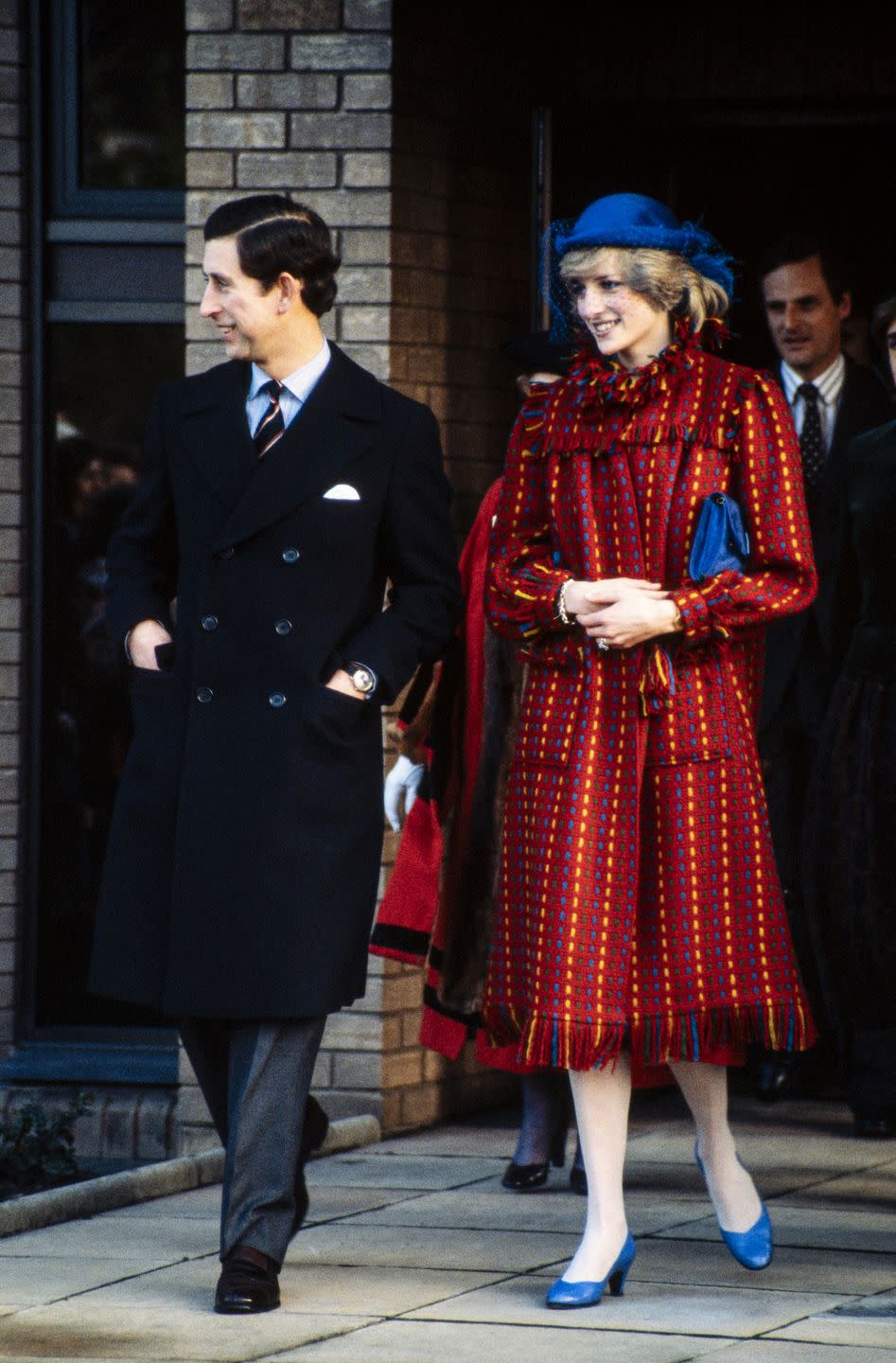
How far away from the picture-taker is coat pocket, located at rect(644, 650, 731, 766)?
→ 524 centimetres

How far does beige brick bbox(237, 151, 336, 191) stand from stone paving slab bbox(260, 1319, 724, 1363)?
3271 millimetres

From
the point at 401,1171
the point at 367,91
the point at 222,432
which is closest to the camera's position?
the point at 222,432

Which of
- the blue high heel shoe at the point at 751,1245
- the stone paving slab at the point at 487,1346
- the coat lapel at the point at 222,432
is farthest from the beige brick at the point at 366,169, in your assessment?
the stone paving slab at the point at 487,1346

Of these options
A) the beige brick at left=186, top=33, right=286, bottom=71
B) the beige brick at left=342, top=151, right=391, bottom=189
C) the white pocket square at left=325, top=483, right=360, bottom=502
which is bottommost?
the white pocket square at left=325, top=483, right=360, bottom=502

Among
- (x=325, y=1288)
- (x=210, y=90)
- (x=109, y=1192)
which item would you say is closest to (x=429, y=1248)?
(x=325, y=1288)

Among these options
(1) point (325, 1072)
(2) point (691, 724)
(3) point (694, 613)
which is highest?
(3) point (694, 613)

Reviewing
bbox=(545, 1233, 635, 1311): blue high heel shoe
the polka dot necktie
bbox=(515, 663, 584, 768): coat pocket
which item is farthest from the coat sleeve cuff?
the polka dot necktie

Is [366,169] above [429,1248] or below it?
above

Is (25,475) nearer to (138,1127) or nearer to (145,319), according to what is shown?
(145,319)

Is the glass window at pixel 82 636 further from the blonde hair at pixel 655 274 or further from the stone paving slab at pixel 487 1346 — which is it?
the stone paving slab at pixel 487 1346

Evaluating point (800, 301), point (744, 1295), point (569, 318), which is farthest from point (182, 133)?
point (744, 1295)

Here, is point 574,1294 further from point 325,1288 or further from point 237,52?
point 237,52

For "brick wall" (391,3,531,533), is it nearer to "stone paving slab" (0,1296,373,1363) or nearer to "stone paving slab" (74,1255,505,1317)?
"stone paving slab" (74,1255,505,1317)

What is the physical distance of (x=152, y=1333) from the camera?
502 centimetres
